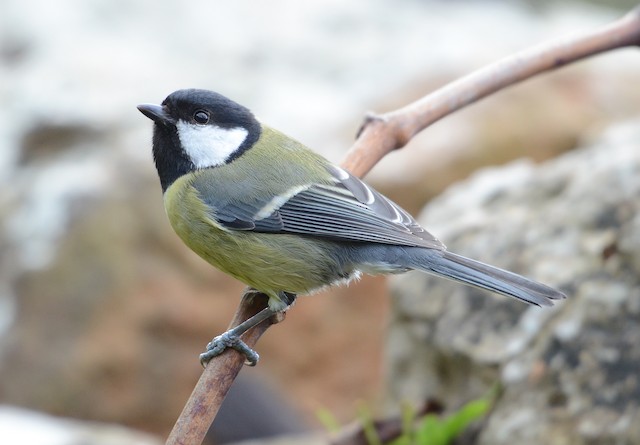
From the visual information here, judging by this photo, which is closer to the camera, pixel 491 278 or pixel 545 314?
pixel 491 278

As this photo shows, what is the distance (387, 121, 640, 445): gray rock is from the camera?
3068 mm

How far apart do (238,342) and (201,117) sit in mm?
863

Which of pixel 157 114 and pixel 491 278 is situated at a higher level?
pixel 157 114

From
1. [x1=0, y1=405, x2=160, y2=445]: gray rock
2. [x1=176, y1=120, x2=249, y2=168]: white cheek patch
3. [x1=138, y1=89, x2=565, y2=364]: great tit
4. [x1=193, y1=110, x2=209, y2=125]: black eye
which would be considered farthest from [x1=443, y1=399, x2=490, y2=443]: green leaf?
[x1=0, y1=405, x2=160, y2=445]: gray rock

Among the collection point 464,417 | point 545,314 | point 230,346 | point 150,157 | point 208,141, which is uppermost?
point 150,157

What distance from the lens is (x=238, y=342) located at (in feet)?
8.54

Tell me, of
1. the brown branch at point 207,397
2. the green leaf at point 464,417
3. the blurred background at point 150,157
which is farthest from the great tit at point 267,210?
the blurred background at point 150,157

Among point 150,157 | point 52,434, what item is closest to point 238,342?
point 52,434

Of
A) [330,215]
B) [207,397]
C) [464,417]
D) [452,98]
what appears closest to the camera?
[207,397]

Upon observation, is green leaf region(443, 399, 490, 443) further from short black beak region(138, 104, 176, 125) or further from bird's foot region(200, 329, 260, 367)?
→ short black beak region(138, 104, 176, 125)

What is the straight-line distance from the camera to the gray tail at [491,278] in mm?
2510

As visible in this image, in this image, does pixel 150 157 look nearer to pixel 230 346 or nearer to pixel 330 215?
pixel 330 215

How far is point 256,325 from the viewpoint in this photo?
275 cm

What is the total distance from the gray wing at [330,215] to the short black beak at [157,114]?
338 millimetres
